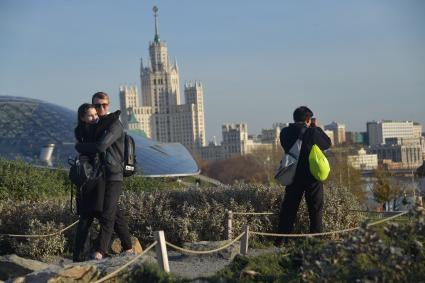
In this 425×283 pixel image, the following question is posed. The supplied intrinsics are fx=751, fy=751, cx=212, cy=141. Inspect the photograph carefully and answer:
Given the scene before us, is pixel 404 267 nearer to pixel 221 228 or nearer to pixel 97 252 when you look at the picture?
pixel 97 252

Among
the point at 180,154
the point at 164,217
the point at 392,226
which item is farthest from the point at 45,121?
the point at 392,226

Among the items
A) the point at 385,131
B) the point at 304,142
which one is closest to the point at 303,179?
the point at 304,142

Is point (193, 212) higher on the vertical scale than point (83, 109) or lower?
lower

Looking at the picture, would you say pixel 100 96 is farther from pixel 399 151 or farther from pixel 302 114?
pixel 399 151

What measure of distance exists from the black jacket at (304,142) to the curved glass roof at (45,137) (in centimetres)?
2319

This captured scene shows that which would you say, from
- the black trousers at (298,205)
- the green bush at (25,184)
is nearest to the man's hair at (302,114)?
the black trousers at (298,205)

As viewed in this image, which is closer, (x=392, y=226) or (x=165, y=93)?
(x=392, y=226)

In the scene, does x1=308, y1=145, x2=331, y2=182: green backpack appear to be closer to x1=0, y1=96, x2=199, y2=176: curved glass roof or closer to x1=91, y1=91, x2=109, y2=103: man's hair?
x1=91, y1=91, x2=109, y2=103: man's hair

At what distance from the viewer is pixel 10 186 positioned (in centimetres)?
1064

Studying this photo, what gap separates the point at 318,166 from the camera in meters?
6.39

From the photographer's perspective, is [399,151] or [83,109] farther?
[399,151]

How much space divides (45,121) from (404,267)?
100 feet

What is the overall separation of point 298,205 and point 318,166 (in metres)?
0.46

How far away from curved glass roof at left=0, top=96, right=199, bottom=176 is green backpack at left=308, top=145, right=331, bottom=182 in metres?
23.4
